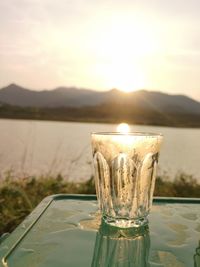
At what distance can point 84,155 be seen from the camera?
13.0 ft

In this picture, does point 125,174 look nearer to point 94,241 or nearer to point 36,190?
point 94,241

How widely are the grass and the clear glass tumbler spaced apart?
5.47ft

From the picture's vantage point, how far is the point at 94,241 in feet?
2.11

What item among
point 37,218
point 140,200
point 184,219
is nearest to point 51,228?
point 37,218

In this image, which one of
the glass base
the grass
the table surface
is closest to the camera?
the table surface

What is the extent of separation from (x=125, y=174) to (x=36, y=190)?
2694 mm

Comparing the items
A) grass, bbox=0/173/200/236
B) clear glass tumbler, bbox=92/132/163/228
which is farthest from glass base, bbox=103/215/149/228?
grass, bbox=0/173/200/236

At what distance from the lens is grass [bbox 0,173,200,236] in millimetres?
2619

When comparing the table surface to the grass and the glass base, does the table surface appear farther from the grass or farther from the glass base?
the grass

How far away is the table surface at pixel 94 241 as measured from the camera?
0.56 metres

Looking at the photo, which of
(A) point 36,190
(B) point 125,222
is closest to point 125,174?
(B) point 125,222

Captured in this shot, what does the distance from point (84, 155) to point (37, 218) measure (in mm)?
3196

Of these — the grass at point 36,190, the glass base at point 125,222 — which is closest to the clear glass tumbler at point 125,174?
the glass base at point 125,222

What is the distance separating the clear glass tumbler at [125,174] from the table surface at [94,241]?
0.11 ft
